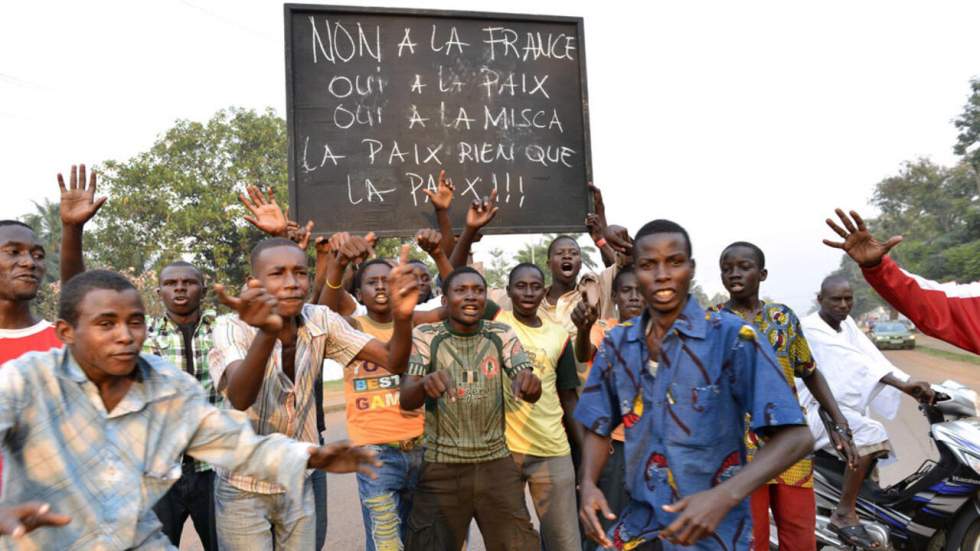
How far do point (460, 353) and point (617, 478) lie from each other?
1409 mm

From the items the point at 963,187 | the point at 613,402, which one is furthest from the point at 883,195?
the point at 613,402

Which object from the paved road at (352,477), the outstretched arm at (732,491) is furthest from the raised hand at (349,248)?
the outstretched arm at (732,491)

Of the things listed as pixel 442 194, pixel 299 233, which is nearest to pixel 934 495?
pixel 442 194

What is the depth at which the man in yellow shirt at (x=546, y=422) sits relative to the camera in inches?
168

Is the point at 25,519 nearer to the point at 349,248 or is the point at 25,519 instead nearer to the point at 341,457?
the point at 341,457

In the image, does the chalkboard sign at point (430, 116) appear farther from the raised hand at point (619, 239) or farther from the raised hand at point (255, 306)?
the raised hand at point (255, 306)

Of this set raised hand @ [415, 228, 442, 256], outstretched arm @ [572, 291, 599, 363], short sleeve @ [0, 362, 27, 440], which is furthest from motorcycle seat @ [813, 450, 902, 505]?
short sleeve @ [0, 362, 27, 440]

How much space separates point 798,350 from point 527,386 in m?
1.66

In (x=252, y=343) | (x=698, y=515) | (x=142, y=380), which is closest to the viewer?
(x=698, y=515)

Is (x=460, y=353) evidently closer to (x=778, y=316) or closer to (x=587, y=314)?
(x=587, y=314)

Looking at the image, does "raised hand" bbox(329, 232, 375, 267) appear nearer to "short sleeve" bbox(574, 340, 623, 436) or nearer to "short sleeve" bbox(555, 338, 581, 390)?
"short sleeve" bbox(555, 338, 581, 390)

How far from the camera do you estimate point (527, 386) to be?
3.72 m

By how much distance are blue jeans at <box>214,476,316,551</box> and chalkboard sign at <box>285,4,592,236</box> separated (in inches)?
77.2

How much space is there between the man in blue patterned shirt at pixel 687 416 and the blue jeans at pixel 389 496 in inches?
65.8
